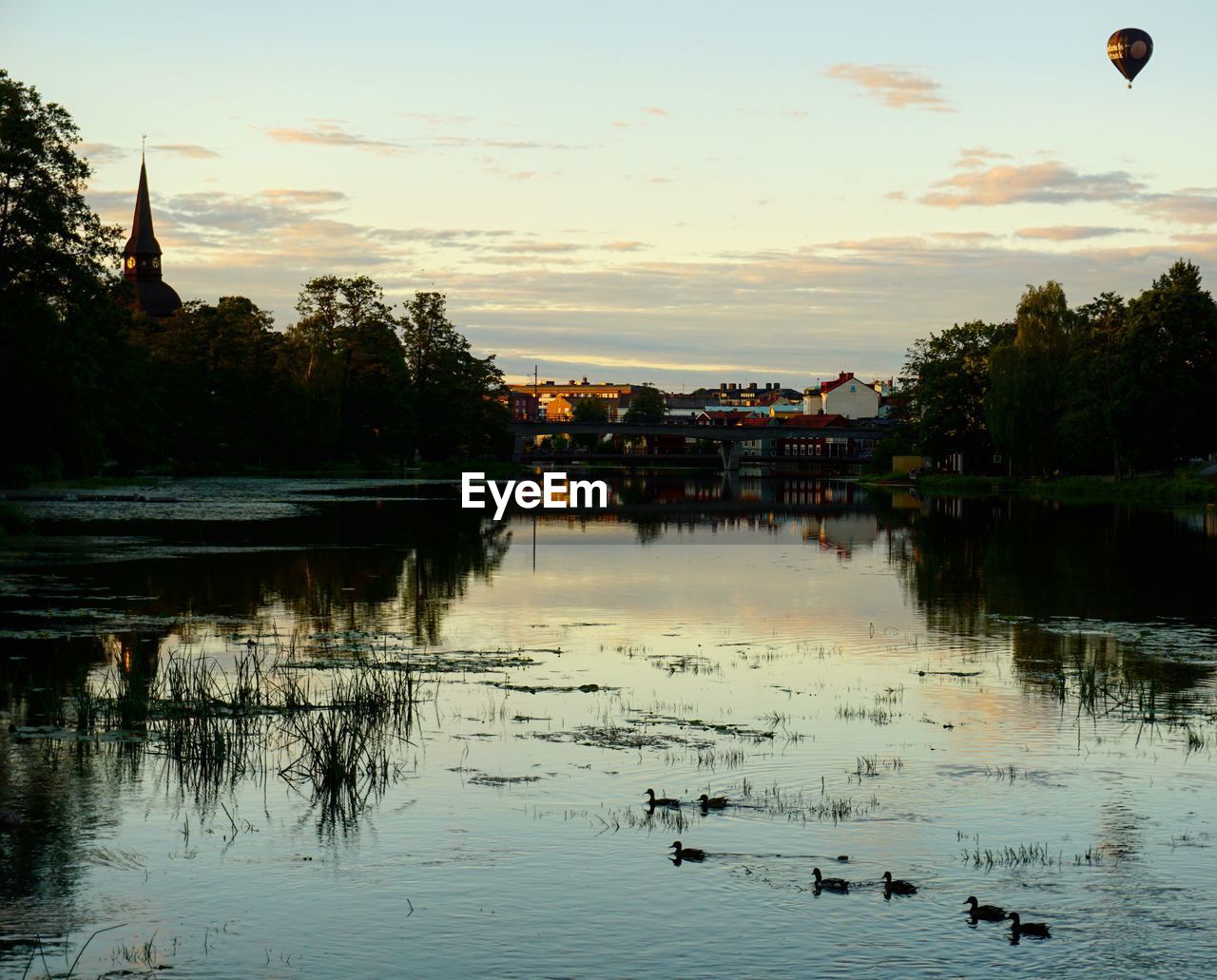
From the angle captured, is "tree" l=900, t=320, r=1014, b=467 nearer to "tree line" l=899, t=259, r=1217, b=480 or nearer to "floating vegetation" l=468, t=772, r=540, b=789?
"tree line" l=899, t=259, r=1217, b=480

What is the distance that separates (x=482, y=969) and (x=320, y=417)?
4825 inches

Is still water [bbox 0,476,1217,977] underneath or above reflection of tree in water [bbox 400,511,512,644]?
underneath

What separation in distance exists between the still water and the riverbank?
57.7 m

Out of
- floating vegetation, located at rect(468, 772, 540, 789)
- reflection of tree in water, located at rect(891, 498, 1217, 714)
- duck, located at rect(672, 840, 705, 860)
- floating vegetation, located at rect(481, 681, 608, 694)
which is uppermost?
reflection of tree in water, located at rect(891, 498, 1217, 714)

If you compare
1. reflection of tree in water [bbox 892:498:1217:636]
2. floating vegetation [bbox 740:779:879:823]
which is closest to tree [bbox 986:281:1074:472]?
reflection of tree in water [bbox 892:498:1217:636]

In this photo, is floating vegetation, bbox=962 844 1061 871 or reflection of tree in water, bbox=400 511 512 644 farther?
reflection of tree in water, bbox=400 511 512 644

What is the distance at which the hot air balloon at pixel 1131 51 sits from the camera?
73.4m

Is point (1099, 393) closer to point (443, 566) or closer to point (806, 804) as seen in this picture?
point (443, 566)

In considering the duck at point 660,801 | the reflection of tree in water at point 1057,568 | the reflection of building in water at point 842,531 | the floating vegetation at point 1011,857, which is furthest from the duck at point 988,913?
the reflection of building in water at point 842,531

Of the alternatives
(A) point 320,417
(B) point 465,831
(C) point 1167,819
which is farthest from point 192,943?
(A) point 320,417

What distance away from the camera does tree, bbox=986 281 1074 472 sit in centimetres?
10569

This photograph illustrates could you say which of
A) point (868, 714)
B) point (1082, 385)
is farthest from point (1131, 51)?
point (868, 714)

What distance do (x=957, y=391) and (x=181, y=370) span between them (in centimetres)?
6700

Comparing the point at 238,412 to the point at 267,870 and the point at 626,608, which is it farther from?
the point at 267,870
